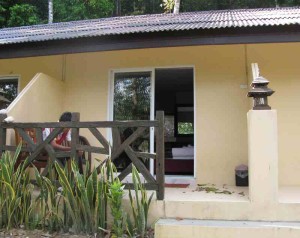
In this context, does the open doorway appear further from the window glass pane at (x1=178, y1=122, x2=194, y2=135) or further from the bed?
the bed

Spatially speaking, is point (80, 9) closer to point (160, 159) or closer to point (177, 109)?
point (177, 109)

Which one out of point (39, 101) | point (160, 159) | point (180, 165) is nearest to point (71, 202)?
point (160, 159)

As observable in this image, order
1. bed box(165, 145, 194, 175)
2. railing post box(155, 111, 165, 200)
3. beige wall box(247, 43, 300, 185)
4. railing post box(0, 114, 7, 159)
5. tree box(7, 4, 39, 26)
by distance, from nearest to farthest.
→ railing post box(155, 111, 165, 200), railing post box(0, 114, 7, 159), beige wall box(247, 43, 300, 185), bed box(165, 145, 194, 175), tree box(7, 4, 39, 26)

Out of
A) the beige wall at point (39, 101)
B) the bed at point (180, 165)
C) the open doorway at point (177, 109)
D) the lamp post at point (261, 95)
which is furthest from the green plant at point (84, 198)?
the open doorway at point (177, 109)

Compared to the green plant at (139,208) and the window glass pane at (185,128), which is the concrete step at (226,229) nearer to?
the green plant at (139,208)

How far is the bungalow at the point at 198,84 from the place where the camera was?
5035 mm

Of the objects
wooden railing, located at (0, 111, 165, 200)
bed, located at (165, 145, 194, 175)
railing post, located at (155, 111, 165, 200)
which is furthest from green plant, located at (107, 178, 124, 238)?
bed, located at (165, 145, 194, 175)

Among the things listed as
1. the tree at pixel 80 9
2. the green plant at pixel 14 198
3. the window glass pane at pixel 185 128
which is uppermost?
the tree at pixel 80 9

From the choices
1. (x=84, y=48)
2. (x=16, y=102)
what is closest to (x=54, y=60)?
(x=84, y=48)

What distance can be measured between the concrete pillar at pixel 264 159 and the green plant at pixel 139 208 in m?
1.47

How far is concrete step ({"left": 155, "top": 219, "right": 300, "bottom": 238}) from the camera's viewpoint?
4.57 metres

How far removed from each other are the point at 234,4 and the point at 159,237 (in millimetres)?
20955

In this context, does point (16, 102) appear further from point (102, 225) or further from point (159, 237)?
point (159, 237)

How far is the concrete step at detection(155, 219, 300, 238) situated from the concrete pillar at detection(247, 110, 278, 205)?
38cm
